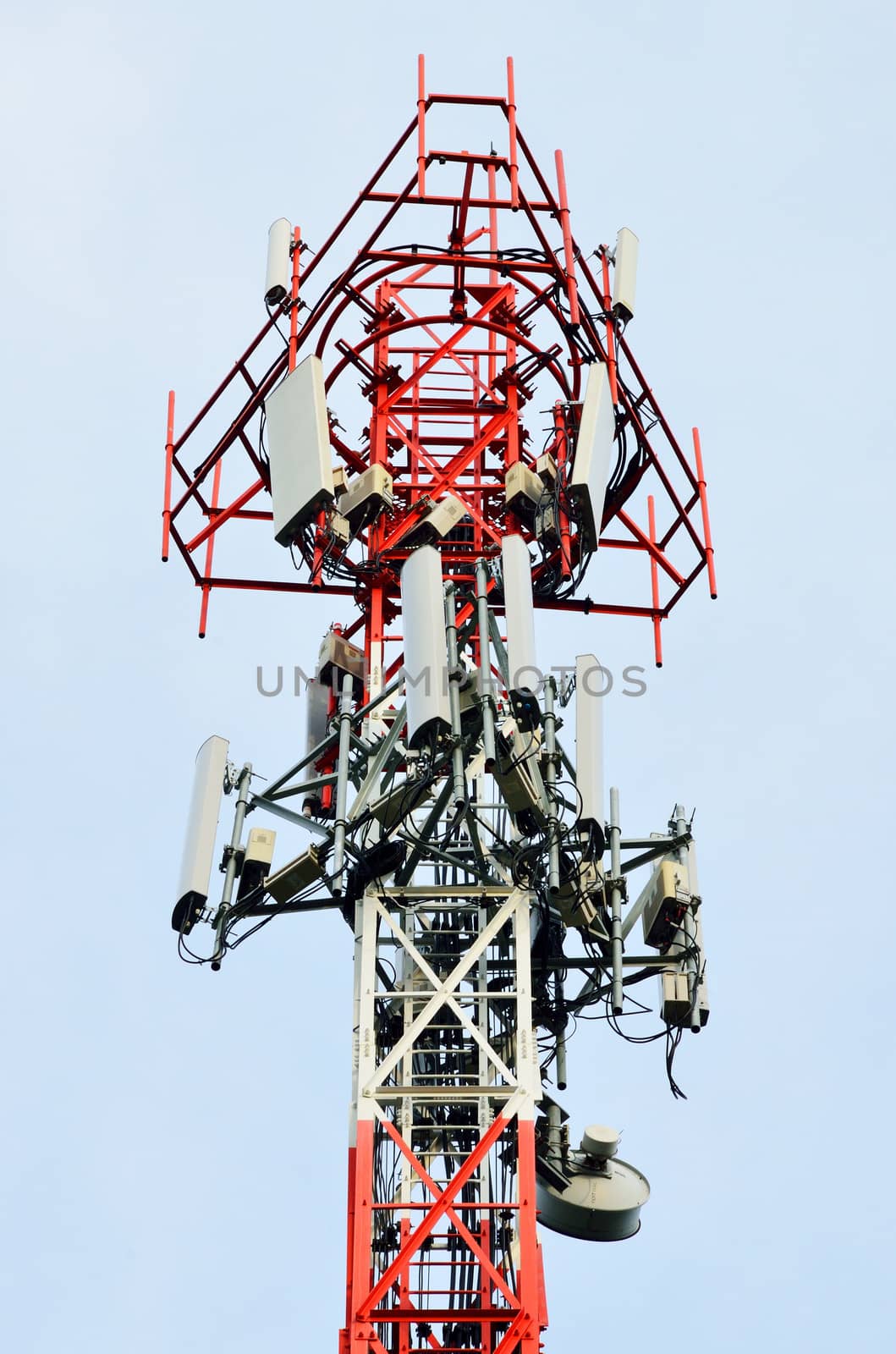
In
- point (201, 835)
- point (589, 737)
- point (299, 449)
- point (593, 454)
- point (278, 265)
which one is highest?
point (278, 265)

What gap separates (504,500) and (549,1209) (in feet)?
32.5

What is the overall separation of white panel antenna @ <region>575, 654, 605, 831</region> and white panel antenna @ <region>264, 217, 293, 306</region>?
7383mm

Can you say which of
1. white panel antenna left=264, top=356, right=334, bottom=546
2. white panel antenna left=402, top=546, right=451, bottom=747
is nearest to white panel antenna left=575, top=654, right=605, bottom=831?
white panel antenna left=402, top=546, right=451, bottom=747

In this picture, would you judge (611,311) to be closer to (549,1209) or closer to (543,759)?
(543,759)

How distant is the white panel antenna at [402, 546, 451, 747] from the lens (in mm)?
27422

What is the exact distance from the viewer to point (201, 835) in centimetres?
2922

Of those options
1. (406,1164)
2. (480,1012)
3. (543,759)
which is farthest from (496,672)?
(406,1164)

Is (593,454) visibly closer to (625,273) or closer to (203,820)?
(625,273)

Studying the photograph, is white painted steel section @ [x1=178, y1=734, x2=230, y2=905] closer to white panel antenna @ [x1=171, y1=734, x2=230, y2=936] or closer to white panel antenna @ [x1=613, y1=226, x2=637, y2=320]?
white panel antenna @ [x1=171, y1=734, x2=230, y2=936]

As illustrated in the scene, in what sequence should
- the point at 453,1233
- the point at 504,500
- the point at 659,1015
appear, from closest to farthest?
the point at 453,1233, the point at 659,1015, the point at 504,500

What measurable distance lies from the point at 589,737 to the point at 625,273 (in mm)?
8144

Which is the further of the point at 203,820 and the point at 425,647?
the point at 203,820

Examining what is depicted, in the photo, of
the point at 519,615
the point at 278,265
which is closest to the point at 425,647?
the point at 519,615

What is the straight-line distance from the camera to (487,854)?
2905 centimetres
